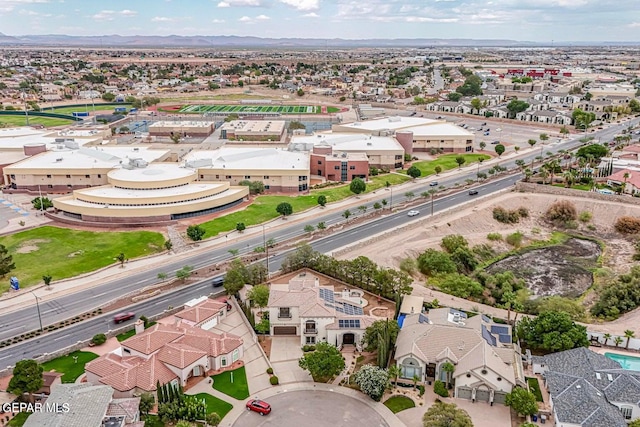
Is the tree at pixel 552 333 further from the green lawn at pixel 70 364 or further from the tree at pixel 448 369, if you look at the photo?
the green lawn at pixel 70 364

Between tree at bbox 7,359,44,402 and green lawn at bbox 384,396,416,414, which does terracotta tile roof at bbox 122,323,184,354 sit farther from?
green lawn at bbox 384,396,416,414

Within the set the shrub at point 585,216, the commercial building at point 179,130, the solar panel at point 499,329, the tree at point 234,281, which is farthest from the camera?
the commercial building at point 179,130

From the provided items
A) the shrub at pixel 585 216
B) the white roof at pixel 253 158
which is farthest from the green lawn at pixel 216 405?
the shrub at pixel 585 216

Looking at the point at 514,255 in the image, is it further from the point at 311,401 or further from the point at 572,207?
the point at 311,401

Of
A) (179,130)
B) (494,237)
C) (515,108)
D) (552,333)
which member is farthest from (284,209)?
(515,108)

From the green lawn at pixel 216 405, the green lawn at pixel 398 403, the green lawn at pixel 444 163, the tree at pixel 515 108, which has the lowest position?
the green lawn at pixel 398 403

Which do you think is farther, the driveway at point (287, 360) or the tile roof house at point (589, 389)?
the driveway at point (287, 360)

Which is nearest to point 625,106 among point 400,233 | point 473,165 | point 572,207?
point 473,165
